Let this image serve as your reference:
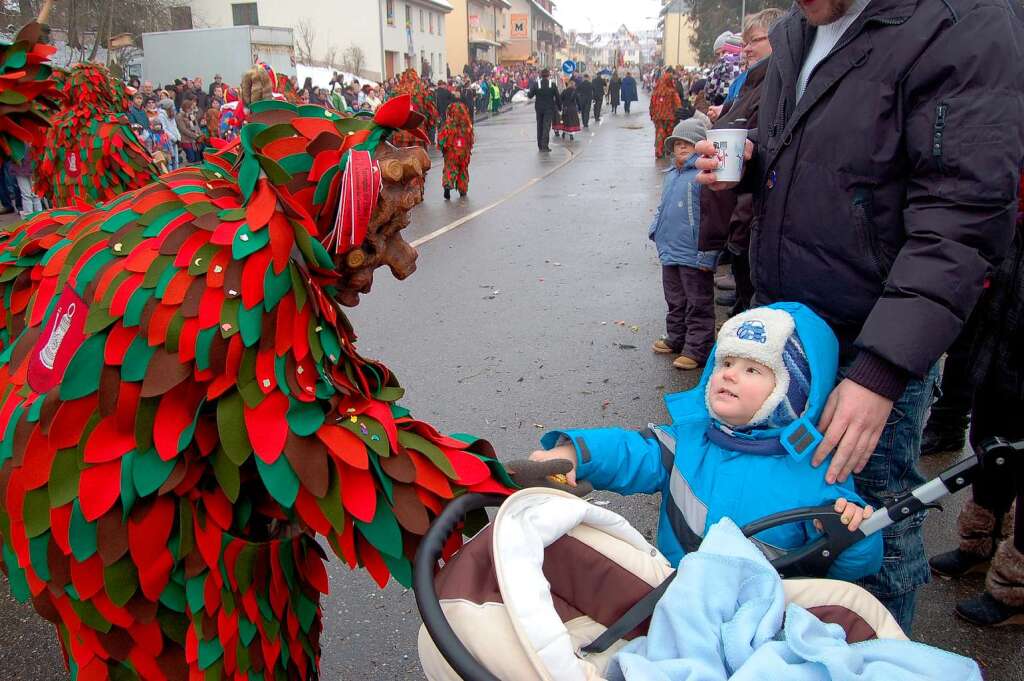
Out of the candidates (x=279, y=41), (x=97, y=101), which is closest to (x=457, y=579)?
(x=97, y=101)

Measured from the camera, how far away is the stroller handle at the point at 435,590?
1219 millimetres

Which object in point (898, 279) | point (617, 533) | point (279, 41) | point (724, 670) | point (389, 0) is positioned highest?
point (389, 0)

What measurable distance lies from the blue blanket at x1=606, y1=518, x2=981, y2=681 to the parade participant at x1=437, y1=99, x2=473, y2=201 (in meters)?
10.3

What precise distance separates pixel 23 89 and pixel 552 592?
2.22 metres

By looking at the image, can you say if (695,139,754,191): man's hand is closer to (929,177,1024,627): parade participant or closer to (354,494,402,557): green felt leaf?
(929,177,1024,627): parade participant

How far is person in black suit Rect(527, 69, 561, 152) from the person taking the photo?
1834cm

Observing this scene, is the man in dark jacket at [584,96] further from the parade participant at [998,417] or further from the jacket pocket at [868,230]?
the jacket pocket at [868,230]

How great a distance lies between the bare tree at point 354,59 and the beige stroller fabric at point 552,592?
124 ft

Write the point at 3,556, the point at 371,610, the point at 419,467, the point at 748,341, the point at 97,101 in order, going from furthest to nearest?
1. the point at 97,101
2. the point at 371,610
3. the point at 748,341
4. the point at 3,556
5. the point at 419,467

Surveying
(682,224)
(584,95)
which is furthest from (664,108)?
(584,95)

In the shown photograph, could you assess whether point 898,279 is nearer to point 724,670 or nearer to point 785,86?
point 785,86

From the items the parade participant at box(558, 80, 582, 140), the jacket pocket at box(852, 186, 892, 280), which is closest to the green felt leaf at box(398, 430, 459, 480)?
the jacket pocket at box(852, 186, 892, 280)

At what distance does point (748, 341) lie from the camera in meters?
1.86

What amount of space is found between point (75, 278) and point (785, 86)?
5.35 feet
